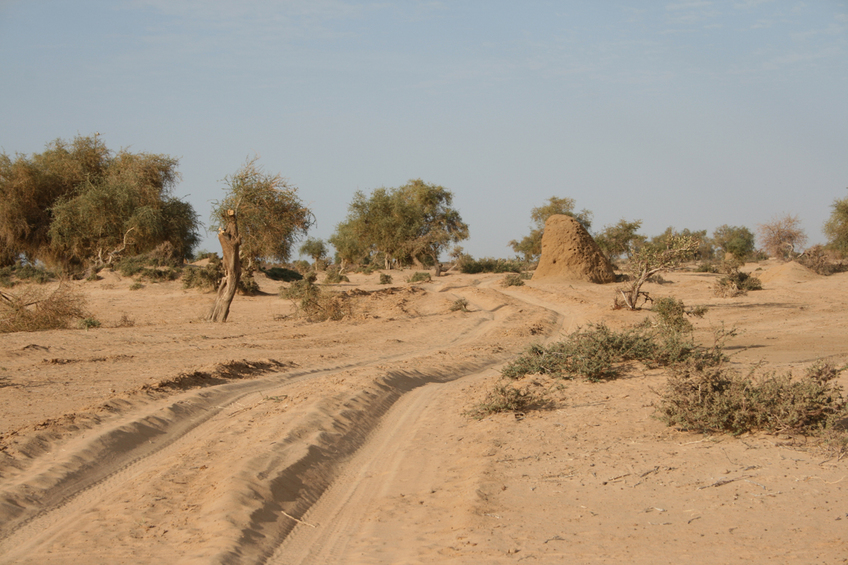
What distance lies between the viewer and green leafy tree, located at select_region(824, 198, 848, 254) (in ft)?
126

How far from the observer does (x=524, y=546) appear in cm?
378

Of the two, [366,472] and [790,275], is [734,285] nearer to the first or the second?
[790,275]

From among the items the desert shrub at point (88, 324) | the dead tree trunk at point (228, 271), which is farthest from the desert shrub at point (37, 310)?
the dead tree trunk at point (228, 271)

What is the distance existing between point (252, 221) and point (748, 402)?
16.8 metres

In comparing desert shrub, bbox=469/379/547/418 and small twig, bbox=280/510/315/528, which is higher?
desert shrub, bbox=469/379/547/418

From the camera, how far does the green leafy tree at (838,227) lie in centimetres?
3850

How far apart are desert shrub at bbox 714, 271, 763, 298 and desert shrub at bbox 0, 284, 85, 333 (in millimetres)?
22253

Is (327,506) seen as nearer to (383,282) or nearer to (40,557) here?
(40,557)

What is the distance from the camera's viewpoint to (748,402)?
570 centimetres

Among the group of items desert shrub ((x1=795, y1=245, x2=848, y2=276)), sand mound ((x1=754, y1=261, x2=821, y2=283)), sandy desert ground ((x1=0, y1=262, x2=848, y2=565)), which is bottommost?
sandy desert ground ((x1=0, y1=262, x2=848, y2=565))

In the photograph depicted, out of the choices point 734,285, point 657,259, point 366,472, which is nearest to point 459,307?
point 657,259

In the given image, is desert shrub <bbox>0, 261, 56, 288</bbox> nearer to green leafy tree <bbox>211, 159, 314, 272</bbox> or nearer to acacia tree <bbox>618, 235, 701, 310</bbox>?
green leafy tree <bbox>211, 159, 314, 272</bbox>

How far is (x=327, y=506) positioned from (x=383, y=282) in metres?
28.0

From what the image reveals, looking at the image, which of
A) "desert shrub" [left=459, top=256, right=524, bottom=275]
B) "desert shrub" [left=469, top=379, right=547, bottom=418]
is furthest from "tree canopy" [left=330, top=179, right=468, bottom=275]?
"desert shrub" [left=469, top=379, right=547, bottom=418]
